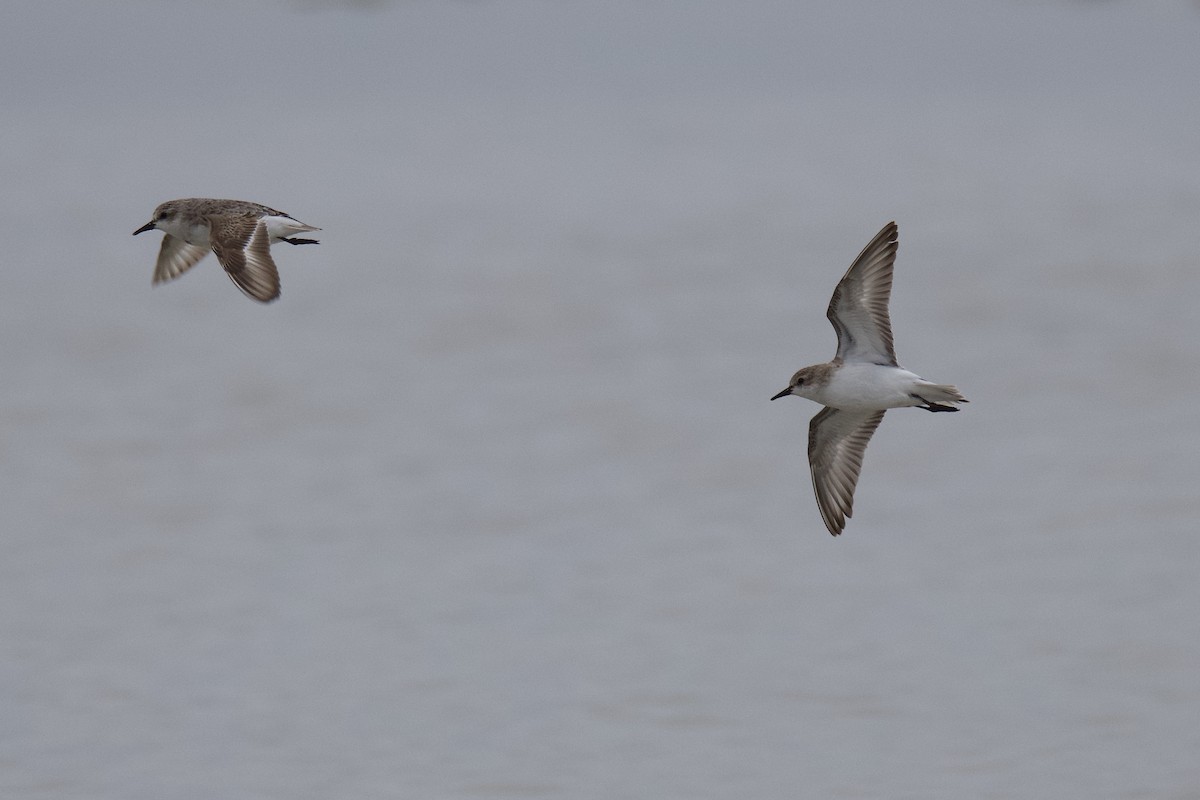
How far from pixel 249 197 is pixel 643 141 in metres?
9.56

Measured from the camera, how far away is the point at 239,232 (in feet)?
31.7

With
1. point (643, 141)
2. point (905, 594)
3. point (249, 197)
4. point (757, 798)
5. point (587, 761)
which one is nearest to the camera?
point (757, 798)

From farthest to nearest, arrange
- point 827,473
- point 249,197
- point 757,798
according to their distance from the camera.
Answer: point 249,197 → point 757,798 → point 827,473

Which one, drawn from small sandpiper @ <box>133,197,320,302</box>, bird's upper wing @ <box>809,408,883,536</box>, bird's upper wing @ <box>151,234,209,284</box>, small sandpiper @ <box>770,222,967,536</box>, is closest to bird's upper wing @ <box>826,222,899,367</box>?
small sandpiper @ <box>770,222,967,536</box>

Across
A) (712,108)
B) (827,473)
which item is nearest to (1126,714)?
(827,473)

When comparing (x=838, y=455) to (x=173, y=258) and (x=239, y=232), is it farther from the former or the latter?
(x=173, y=258)

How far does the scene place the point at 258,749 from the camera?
1438 centimetres

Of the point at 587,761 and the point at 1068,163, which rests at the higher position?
the point at 1068,163

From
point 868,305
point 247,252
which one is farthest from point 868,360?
point 247,252

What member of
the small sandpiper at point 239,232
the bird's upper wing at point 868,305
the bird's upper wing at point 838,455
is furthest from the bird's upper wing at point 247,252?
the bird's upper wing at point 838,455

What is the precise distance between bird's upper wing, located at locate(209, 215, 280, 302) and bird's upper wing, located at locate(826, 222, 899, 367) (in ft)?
9.35

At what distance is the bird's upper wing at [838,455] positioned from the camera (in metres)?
10.3

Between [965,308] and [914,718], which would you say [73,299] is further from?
[914,718]

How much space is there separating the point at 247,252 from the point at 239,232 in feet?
0.94
